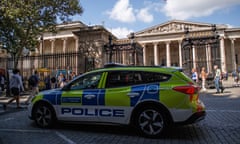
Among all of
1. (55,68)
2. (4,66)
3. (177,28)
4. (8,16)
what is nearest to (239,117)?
(55,68)

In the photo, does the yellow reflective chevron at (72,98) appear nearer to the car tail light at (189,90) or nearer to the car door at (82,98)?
the car door at (82,98)

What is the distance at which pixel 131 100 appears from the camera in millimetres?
4871

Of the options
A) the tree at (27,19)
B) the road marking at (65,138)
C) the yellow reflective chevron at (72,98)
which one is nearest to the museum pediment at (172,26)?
the tree at (27,19)

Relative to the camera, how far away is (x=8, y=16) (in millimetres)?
14406

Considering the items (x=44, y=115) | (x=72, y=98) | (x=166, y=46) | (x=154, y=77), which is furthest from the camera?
(x=166, y=46)

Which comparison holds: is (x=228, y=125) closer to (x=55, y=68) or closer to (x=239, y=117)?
(x=239, y=117)

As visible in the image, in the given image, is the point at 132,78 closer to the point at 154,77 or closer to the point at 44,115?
the point at 154,77

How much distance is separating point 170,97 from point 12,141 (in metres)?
3.69

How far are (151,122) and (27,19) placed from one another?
1530cm

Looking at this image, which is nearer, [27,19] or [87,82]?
[87,82]

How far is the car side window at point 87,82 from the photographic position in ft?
17.8

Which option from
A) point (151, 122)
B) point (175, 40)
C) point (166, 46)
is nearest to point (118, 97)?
point (151, 122)

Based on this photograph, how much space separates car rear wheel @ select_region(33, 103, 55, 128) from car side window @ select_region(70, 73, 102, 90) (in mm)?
938

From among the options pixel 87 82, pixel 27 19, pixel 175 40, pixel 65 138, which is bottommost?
pixel 65 138
